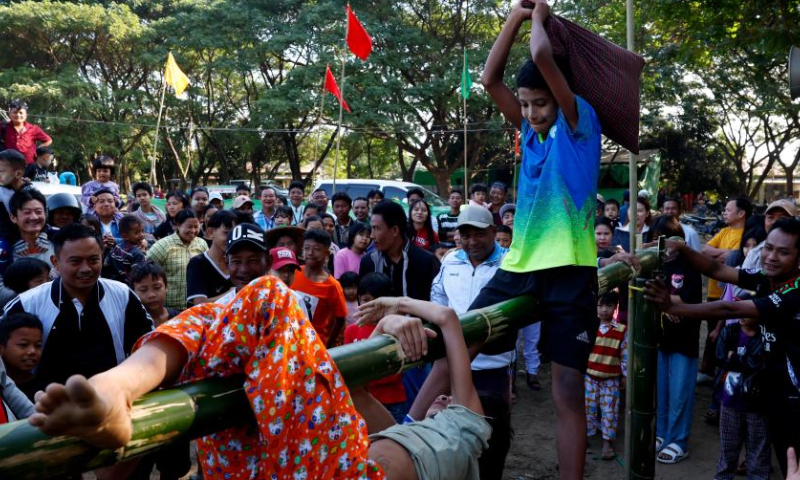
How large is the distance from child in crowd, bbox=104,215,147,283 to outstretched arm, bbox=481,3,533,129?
3.42 m

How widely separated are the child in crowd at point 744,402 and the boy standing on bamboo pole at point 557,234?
1.77 metres

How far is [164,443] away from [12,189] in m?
4.46

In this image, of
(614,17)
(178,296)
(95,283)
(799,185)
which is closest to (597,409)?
(178,296)

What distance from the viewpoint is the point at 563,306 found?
2.25 meters

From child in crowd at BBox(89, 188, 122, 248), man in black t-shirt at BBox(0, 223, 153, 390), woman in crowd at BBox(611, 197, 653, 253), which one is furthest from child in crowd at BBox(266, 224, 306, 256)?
woman in crowd at BBox(611, 197, 653, 253)

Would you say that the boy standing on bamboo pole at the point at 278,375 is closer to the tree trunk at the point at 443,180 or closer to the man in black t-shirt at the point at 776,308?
the man in black t-shirt at the point at 776,308

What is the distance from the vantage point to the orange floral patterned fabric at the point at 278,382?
1453mm

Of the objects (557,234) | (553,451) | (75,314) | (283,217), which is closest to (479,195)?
(283,217)

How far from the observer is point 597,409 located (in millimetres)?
5152

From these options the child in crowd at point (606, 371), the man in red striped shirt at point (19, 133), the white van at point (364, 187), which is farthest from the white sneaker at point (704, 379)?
the white van at point (364, 187)

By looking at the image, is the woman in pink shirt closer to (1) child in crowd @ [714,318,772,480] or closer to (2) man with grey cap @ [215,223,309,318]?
(2) man with grey cap @ [215,223,309,318]

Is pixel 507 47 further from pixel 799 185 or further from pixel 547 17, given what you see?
pixel 799 185

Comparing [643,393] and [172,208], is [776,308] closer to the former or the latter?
[643,393]

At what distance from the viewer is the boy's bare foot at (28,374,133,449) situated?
0.96 m
